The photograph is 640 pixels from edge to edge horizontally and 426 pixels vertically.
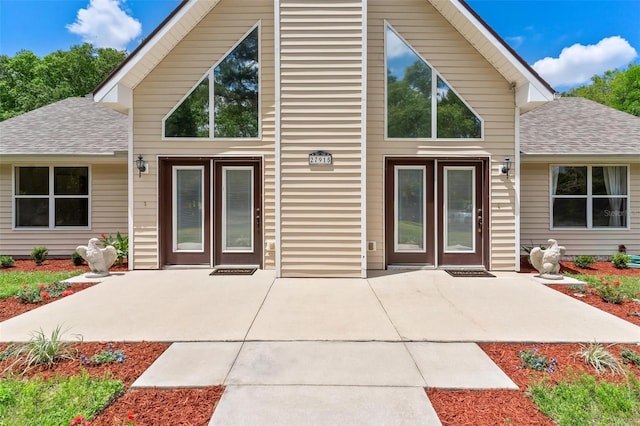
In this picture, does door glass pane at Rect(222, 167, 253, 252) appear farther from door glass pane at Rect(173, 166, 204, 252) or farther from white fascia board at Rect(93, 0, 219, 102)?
white fascia board at Rect(93, 0, 219, 102)

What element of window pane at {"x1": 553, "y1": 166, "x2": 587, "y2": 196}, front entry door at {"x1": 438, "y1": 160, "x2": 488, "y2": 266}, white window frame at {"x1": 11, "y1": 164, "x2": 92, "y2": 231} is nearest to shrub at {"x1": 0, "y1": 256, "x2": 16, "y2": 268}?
white window frame at {"x1": 11, "y1": 164, "x2": 92, "y2": 231}

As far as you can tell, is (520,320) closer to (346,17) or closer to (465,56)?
(465,56)

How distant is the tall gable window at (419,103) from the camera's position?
720 centimetres

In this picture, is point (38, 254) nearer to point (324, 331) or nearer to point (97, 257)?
point (97, 257)

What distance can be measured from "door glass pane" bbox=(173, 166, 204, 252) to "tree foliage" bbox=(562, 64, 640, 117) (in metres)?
38.5

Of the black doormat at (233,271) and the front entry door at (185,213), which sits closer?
the black doormat at (233,271)

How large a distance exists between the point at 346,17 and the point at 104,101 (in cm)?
506

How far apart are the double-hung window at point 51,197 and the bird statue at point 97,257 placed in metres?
2.48

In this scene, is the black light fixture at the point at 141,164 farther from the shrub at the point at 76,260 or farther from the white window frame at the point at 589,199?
the white window frame at the point at 589,199

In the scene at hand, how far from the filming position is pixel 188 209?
24.4 feet

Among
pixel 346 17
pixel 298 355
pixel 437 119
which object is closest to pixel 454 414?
pixel 298 355

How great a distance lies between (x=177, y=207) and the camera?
24.4 ft

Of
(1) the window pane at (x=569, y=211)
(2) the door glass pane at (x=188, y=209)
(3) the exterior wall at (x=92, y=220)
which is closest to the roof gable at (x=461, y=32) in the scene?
(2) the door glass pane at (x=188, y=209)

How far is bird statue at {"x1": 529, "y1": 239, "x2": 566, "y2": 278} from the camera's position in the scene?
6461mm
